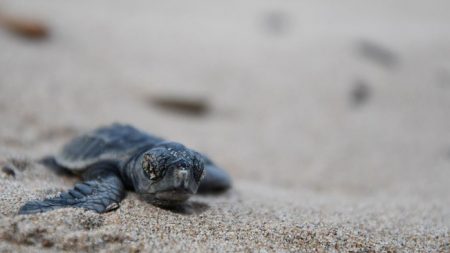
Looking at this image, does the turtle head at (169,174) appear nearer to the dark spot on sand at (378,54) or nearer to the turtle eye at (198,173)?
the turtle eye at (198,173)

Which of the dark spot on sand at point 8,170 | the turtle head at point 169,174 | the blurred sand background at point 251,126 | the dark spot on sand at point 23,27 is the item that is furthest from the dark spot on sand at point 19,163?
the dark spot on sand at point 23,27

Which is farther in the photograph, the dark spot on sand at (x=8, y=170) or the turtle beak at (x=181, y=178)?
the dark spot on sand at (x=8, y=170)

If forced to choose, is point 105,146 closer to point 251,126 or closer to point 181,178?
point 181,178

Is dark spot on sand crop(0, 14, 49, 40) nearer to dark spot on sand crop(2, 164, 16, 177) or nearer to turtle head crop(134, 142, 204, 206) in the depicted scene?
dark spot on sand crop(2, 164, 16, 177)

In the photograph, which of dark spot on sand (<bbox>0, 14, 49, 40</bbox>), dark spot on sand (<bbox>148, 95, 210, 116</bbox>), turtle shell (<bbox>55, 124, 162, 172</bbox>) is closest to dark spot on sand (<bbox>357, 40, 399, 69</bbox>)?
dark spot on sand (<bbox>148, 95, 210, 116</bbox>)

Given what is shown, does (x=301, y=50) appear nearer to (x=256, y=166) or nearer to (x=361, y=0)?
(x=256, y=166)

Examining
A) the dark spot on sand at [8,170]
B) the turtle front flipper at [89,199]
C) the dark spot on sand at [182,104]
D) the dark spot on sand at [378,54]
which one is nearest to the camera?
the turtle front flipper at [89,199]

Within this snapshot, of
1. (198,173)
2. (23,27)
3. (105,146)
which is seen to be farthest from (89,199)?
(23,27)

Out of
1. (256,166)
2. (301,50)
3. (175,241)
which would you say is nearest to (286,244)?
(175,241)
